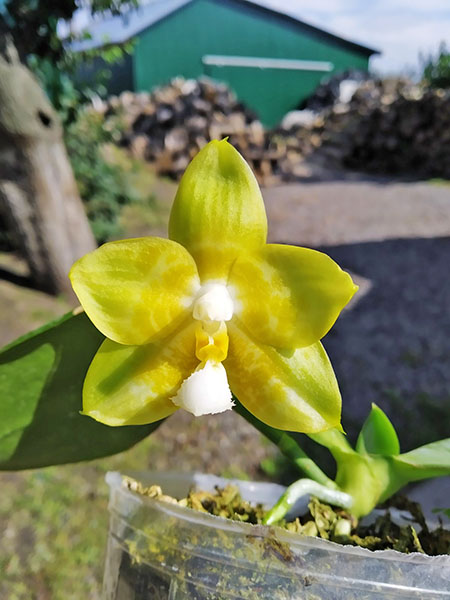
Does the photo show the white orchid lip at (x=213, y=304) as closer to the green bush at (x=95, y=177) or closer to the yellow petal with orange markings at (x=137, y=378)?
the yellow petal with orange markings at (x=137, y=378)

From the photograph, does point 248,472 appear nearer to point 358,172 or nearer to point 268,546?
point 268,546

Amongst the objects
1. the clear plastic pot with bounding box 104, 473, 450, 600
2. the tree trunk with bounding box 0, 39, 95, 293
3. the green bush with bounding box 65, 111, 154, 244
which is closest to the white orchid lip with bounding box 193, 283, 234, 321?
the clear plastic pot with bounding box 104, 473, 450, 600

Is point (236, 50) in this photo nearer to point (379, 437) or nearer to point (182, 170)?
point (182, 170)

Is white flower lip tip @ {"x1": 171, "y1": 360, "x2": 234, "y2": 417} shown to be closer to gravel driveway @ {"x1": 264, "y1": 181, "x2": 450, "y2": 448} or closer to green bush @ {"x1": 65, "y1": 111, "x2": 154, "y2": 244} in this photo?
gravel driveway @ {"x1": 264, "y1": 181, "x2": 450, "y2": 448}

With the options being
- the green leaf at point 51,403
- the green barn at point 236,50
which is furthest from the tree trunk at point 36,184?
the green barn at point 236,50

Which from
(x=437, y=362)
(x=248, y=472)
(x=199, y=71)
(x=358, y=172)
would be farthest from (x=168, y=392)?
(x=199, y=71)

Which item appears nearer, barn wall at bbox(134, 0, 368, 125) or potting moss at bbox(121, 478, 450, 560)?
potting moss at bbox(121, 478, 450, 560)
